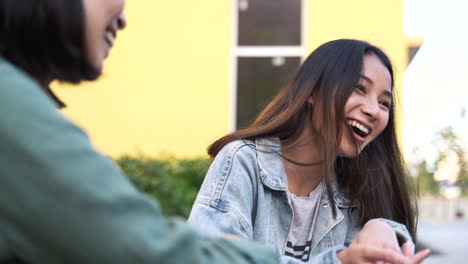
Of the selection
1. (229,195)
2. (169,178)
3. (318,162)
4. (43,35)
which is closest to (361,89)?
(318,162)

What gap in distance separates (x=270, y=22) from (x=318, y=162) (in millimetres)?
4482

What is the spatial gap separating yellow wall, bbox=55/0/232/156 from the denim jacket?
4201 millimetres

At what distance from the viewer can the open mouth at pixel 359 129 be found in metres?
2.49

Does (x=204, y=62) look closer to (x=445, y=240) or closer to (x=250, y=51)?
(x=250, y=51)

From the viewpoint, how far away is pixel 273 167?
7.93 ft

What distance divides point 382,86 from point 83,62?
1.65m

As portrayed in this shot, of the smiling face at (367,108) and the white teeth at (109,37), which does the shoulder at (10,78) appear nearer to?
the white teeth at (109,37)

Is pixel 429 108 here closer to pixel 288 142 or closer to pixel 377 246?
pixel 288 142

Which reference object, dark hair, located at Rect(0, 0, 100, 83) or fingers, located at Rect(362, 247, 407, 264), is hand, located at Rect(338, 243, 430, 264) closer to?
fingers, located at Rect(362, 247, 407, 264)

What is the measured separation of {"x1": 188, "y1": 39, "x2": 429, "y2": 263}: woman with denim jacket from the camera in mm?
2346

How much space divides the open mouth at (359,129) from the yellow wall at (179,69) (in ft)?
13.8

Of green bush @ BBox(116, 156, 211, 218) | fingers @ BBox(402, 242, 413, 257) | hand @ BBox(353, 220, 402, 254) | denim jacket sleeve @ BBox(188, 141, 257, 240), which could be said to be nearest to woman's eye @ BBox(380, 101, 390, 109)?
denim jacket sleeve @ BBox(188, 141, 257, 240)

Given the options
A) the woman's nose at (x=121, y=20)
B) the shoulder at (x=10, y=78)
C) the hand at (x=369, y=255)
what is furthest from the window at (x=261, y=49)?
the shoulder at (x=10, y=78)

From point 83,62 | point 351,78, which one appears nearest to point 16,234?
point 83,62
